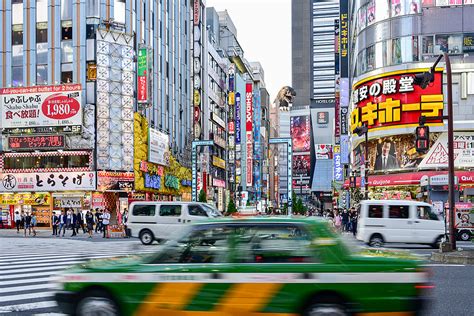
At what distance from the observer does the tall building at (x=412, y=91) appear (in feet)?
151

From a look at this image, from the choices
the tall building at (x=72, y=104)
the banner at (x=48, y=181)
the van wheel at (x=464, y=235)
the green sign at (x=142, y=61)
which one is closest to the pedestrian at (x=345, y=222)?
the van wheel at (x=464, y=235)

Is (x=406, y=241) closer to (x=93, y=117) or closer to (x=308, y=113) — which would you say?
(x=93, y=117)

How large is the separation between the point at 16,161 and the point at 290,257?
47.9 m

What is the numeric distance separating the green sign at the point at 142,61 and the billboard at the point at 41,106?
221 inches

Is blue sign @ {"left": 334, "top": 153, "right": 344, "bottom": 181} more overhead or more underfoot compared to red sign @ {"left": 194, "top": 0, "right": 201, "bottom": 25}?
more underfoot

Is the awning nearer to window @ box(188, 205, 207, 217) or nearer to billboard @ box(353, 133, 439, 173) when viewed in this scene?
billboard @ box(353, 133, 439, 173)

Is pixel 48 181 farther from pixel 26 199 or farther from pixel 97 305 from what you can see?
Result: pixel 97 305

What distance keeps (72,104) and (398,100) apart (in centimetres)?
2475

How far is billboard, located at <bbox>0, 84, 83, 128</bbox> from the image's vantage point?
5003cm

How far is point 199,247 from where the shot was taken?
7910 mm

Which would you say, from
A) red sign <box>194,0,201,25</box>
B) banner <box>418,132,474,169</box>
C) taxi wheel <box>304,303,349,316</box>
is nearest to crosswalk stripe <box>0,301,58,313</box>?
taxi wheel <box>304,303,349,316</box>

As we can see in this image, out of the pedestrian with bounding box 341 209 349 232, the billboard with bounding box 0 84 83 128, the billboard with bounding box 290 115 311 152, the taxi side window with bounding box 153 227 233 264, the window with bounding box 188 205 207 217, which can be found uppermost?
the billboard with bounding box 290 115 311 152

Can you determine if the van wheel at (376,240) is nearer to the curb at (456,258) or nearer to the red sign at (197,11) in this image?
the curb at (456,258)

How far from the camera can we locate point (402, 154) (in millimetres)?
48594
